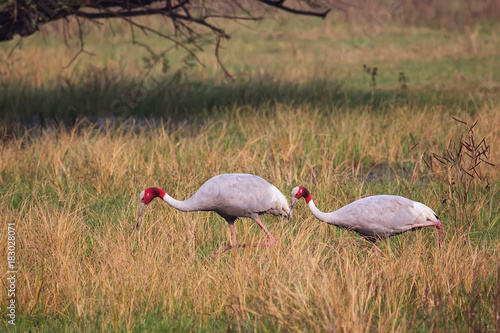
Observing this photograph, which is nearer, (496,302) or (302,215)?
(496,302)

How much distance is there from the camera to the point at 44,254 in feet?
13.7

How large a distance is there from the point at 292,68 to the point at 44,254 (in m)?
9.54

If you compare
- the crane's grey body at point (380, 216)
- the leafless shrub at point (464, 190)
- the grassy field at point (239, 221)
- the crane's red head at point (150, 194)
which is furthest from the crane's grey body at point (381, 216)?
the crane's red head at point (150, 194)

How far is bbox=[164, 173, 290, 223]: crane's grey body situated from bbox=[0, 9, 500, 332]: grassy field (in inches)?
9.1

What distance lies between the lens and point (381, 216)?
4113mm

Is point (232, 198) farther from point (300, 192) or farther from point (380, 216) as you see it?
point (380, 216)

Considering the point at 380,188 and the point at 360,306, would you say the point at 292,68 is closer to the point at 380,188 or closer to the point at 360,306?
the point at 380,188

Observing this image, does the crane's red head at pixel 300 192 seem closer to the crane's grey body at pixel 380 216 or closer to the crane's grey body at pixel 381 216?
the crane's grey body at pixel 380 216

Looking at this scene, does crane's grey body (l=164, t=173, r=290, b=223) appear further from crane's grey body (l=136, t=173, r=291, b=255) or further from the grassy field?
the grassy field

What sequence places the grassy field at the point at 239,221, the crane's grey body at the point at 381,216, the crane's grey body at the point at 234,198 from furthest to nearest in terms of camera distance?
the crane's grey body at the point at 234,198 < the crane's grey body at the point at 381,216 < the grassy field at the point at 239,221

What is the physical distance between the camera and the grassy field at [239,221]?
3.44 metres

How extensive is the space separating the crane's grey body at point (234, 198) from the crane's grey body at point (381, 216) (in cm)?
44

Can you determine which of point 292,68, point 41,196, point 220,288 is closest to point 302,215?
point 220,288

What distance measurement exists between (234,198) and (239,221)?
0.77 meters
